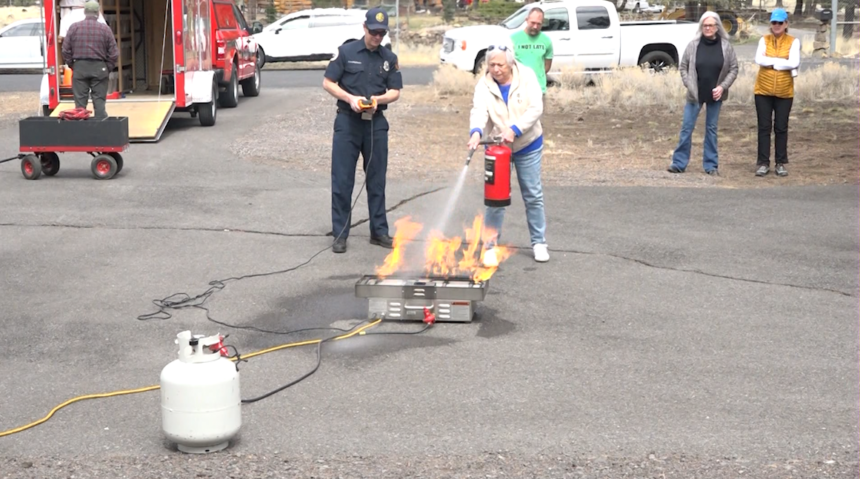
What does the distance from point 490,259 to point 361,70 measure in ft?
6.44

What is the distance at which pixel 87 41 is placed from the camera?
46.5ft

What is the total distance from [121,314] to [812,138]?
12163 millimetres

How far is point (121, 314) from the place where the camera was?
7473mm

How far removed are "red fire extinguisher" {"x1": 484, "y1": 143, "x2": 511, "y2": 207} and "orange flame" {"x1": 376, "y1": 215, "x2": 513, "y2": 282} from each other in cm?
56

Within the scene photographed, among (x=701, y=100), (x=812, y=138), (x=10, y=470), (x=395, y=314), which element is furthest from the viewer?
(x=812, y=138)

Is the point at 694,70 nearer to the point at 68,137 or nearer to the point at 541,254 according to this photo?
the point at 541,254

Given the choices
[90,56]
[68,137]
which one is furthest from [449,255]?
[90,56]

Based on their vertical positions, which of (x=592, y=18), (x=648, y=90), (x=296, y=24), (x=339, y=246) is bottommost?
(x=339, y=246)

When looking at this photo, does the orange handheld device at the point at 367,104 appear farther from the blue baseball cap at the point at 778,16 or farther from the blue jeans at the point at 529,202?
the blue baseball cap at the point at 778,16

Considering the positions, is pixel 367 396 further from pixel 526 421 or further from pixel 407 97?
pixel 407 97

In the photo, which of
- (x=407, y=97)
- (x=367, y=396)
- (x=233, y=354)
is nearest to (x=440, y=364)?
(x=367, y=396)

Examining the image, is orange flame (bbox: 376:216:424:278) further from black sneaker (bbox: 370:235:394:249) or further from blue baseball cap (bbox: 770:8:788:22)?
blue baseball cap (bbox: 770:8:788:22)

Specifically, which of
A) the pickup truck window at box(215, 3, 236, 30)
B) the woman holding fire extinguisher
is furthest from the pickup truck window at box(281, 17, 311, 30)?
the woman holding fire extinguisher

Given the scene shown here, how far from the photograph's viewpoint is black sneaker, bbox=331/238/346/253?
9312 millimetres
